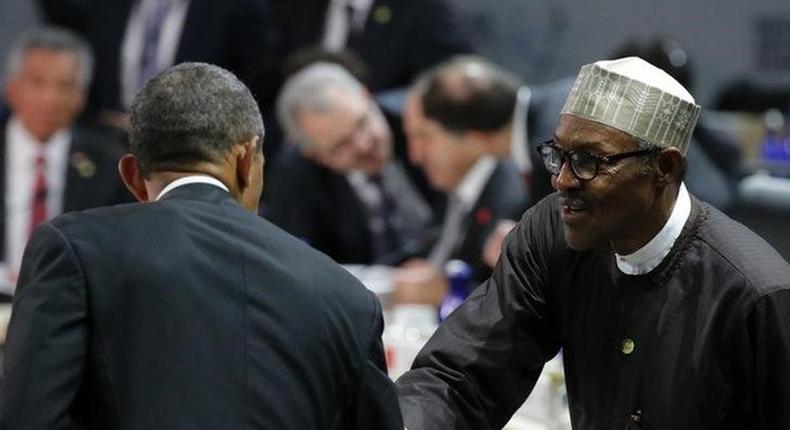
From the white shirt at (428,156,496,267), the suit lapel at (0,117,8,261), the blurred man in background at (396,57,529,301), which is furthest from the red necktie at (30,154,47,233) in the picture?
the white shirt at (428,156,496,267)

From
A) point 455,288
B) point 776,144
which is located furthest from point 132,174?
point 776,144

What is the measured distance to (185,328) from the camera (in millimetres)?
2250

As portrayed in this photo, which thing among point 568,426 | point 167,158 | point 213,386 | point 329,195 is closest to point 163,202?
point 167,158

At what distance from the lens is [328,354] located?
2.33 metres

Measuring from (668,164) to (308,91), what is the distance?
10.8 feet

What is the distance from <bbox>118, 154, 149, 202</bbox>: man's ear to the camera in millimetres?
2373

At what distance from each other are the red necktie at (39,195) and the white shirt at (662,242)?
3.63m

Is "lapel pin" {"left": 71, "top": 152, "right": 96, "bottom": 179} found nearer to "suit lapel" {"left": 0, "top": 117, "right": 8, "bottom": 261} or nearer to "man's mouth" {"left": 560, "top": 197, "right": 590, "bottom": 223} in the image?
"suit lapel" {"left": 0, "top": 117, "right": 8, "bottom": 261}

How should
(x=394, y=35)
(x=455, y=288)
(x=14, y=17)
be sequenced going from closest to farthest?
(x=455, y=288), (x=394, y=35), (x=14, y=17)

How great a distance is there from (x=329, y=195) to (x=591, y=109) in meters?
3.22

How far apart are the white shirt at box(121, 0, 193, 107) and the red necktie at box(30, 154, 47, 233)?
375 mm

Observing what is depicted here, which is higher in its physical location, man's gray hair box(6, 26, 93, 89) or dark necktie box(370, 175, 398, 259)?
man's gray hair box(6, 26, 93, 89)

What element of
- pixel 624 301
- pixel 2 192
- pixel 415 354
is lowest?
pixel 2 192

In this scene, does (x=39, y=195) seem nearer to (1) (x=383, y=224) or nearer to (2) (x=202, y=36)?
(2) (x=202, y=36)
